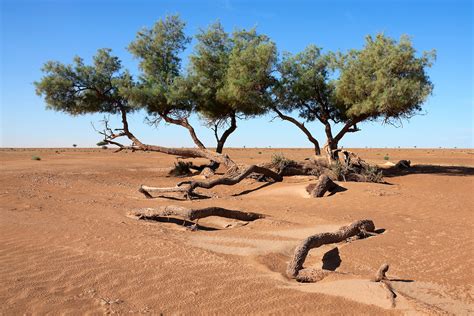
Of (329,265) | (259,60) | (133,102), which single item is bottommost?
(329,265)

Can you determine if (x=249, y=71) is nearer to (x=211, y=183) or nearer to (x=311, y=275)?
(x=211, y=183)

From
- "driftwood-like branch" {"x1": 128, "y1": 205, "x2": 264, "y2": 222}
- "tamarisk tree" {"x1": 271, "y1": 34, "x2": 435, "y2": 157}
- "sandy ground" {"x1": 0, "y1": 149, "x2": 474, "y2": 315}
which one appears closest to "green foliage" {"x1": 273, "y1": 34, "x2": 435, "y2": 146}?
"tamarisk tree" {"x1": 271, "y1": 34, "x2": 435, "y2": 157}

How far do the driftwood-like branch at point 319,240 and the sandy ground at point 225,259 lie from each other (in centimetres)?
17

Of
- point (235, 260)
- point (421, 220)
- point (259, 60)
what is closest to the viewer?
point (235, 260)

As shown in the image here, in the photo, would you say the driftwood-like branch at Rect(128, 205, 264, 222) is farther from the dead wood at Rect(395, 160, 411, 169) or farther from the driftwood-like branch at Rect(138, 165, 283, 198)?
the dead wood at Rect(395, 160, 411, 169)

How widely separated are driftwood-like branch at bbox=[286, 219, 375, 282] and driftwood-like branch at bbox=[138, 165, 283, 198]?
6380mm

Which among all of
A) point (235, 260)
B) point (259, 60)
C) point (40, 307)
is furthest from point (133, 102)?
point (40, 307)

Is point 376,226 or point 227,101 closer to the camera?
point 376,226

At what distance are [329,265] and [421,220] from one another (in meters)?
4.70

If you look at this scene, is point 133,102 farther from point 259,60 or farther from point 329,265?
point 329,265

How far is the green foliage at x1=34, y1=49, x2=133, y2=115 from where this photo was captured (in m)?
22.7

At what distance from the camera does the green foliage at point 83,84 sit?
2270 cm

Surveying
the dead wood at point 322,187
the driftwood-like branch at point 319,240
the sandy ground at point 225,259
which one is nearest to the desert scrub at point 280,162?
the dead wood at point 322,187

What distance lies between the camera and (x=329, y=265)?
6316mm
